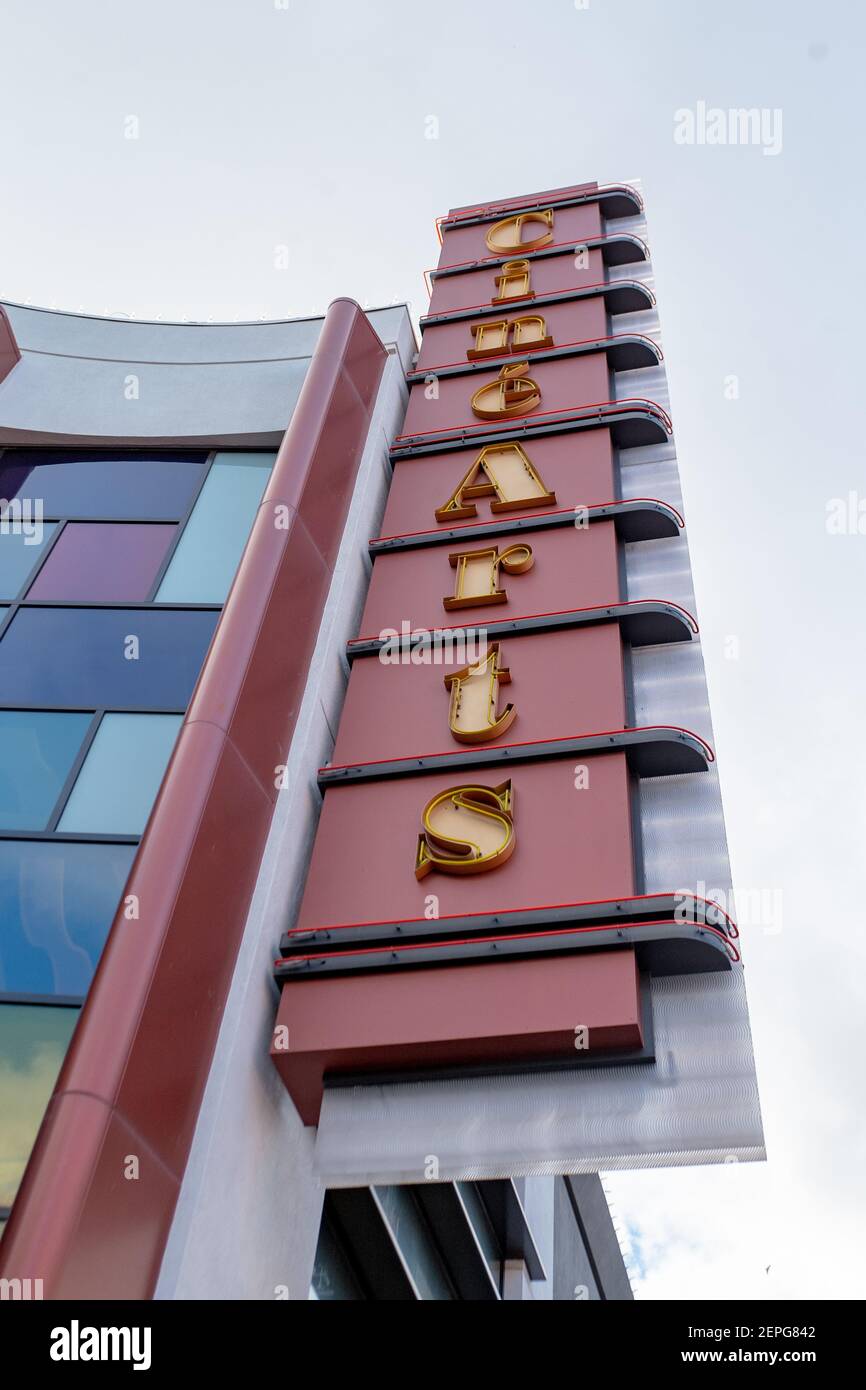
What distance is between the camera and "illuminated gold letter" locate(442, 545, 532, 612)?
13.1 metres

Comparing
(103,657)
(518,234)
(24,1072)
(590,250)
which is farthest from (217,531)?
(518,234)

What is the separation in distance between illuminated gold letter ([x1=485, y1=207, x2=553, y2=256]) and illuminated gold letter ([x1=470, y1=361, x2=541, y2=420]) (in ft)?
17.9

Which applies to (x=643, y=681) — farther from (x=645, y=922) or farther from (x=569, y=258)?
(x=569, y=258)

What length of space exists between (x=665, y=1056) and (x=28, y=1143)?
4.70 metres

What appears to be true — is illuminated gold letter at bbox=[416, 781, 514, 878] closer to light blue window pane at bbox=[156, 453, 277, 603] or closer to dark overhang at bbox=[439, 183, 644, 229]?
light blue window pane at bbox=[156, 453, 277, 603]

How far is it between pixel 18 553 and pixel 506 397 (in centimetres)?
671

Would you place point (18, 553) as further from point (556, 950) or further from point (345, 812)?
point (556, 950)

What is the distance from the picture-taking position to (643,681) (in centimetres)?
1205

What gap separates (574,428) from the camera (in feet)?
50.9

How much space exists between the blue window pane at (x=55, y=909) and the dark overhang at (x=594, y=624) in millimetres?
3653

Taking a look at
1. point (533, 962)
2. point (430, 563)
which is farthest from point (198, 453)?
point (533, 962)

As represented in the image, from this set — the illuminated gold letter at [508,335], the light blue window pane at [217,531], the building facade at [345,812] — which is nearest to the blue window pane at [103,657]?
the building facade at [345,812]

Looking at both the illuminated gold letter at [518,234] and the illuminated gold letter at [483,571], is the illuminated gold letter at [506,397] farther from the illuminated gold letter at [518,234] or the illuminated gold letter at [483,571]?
the illuminated gold letter at [518,234]

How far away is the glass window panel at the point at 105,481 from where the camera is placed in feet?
50.5
